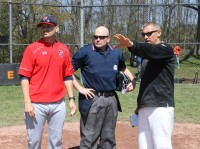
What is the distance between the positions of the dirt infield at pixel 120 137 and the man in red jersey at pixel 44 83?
5.98 feet

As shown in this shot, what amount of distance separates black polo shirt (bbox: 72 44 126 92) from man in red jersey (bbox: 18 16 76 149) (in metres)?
0.47

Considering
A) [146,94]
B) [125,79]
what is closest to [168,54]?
[146,94]

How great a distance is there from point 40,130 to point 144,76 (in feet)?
4.12

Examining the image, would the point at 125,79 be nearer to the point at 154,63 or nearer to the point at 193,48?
the point at 154,63

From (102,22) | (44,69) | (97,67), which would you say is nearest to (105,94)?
(97,67)

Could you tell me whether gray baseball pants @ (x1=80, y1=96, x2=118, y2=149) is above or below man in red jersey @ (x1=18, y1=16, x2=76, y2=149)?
below

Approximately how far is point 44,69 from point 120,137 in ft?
9.42

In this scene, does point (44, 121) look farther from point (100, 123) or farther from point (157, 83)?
point (157, 83)

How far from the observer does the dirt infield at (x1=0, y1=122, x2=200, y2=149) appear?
593cm

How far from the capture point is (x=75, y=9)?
1605 cm

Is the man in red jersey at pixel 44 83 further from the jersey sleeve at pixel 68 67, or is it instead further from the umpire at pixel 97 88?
the umpire at pixel 97 88

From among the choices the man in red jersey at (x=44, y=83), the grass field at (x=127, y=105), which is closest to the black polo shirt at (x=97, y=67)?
the man in red jersey at (x=44, y=83)

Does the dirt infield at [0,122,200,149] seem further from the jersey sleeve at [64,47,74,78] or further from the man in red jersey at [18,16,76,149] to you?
the jersey sleeve at [64,47,74,78]

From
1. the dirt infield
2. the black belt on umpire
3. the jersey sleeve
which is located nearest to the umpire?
the black belt on umpire
